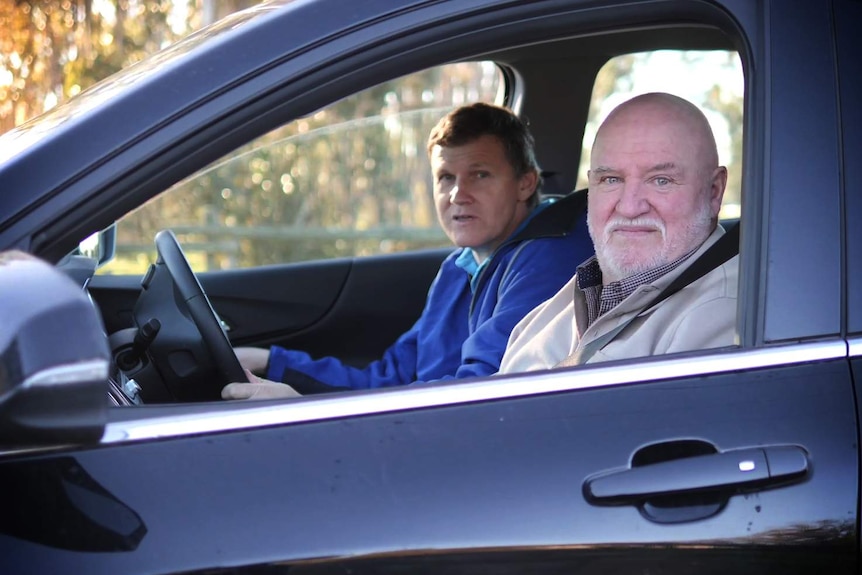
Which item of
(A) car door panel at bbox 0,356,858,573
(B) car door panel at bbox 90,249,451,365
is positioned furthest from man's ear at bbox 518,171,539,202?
(A) car door panel at bbox 0,356,858,573

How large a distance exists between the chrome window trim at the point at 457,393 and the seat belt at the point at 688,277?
394 mm

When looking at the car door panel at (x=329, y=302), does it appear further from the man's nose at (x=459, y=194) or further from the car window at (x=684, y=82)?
the car window at (x=684, y=82)

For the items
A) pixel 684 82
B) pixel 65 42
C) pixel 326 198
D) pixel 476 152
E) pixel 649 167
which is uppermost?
pixel 65 42

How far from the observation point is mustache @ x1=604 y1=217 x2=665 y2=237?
229 centimetres

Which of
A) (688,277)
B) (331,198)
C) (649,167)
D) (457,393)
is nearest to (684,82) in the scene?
(331,198)

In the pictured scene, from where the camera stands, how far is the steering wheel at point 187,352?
8.61 ft

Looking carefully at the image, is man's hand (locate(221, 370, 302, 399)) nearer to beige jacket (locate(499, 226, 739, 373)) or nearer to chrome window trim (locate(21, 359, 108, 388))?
beige jacket (locate(499, 226, 739, 373))

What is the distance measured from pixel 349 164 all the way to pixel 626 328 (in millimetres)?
10454

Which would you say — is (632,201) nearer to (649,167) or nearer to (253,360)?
(649,167)

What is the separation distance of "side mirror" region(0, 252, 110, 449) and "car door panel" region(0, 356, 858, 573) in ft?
0.44

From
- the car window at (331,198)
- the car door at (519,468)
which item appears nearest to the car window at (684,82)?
the car door at (519,468)

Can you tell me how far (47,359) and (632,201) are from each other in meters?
1.38

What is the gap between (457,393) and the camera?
1571mm

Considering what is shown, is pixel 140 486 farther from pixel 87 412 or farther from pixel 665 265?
pixel 665 265
